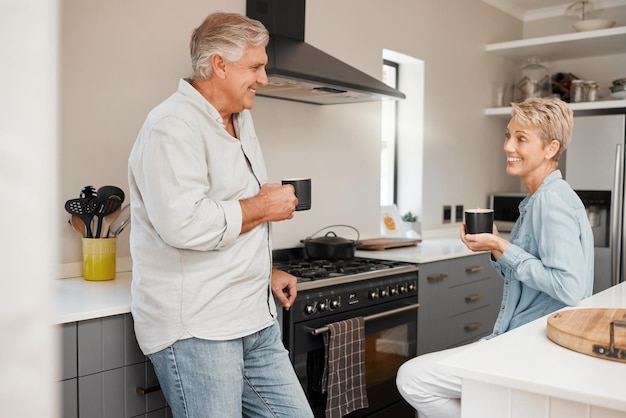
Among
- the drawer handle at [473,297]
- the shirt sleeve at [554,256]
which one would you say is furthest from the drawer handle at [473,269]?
the shirt sleeve at [554,256]

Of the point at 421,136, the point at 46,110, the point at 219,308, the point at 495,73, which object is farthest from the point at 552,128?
the point at 495,73

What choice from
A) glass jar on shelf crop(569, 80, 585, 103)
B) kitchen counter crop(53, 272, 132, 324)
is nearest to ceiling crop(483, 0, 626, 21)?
glass jar on shelf crop(569, 80, 585, 103)

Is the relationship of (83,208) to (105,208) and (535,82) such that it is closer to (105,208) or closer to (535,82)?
(105,208)

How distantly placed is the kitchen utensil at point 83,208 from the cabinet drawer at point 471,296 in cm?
186

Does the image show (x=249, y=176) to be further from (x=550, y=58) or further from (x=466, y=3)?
(x=550, y=58)

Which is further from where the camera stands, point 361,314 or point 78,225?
point 361,314

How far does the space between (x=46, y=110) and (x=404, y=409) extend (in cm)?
293

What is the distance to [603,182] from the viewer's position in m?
4.39

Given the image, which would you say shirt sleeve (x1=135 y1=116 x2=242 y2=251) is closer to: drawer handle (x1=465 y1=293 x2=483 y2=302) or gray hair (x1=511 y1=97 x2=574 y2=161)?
gray hair (x1=511 y1=97 x2=574 y2=161)

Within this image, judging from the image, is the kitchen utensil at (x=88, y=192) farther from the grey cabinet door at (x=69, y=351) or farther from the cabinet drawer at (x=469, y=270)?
the cabinet drawer at (x=469, y=270)

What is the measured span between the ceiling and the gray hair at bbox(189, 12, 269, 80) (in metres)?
3.66

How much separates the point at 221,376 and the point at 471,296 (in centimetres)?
216

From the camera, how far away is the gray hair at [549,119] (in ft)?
6.35

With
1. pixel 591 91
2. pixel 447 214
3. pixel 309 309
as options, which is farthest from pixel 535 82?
pixel 309 309
